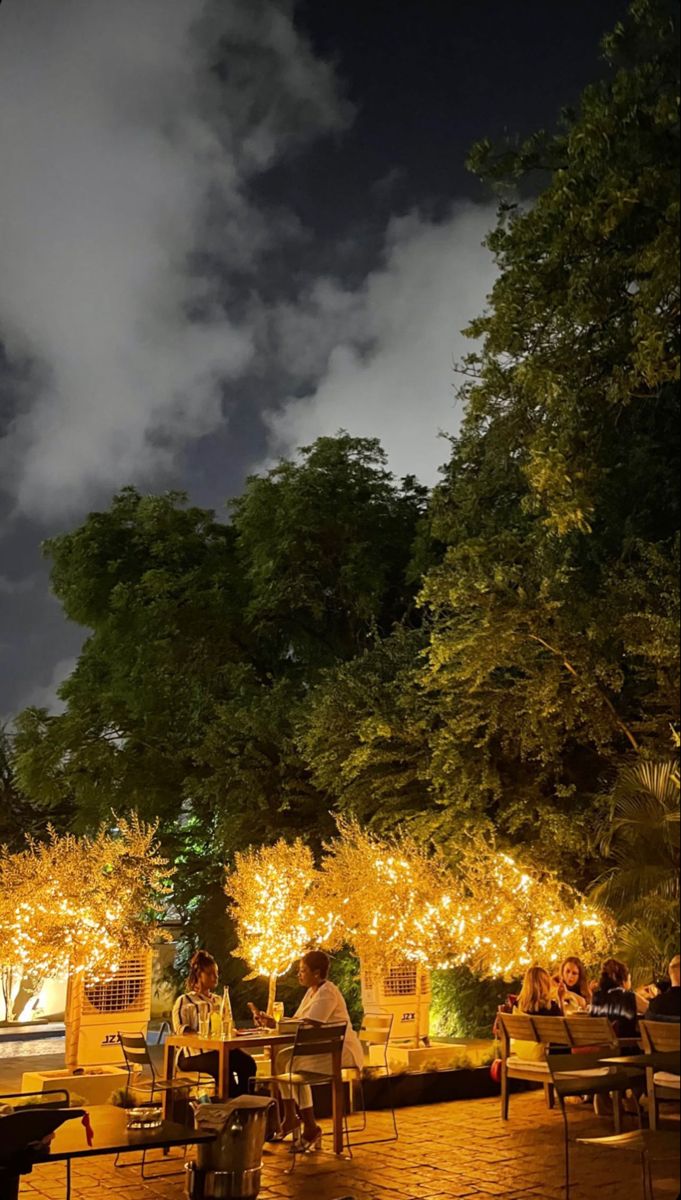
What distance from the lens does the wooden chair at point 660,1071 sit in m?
5.48

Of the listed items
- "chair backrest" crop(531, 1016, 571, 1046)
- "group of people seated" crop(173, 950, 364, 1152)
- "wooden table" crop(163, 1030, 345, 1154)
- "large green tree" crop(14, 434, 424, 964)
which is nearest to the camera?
"wooden table" crop(163, 1030, 345, 1154)

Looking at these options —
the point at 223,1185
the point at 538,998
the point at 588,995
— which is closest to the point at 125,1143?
the point at 223,1185

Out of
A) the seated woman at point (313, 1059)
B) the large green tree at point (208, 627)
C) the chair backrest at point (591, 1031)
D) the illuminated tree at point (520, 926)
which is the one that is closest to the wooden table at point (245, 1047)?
the seated woman at point (313, 1059)

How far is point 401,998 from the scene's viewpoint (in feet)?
46.8

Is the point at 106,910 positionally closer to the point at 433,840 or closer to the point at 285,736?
the point at 433,840

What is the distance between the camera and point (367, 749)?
54.1 ft

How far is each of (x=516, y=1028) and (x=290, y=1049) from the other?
7.37ft

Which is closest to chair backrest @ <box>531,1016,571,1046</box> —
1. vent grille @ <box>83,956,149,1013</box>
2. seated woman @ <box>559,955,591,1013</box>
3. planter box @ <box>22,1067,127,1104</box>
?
seated woman @ <box>559,955,591,1013</box>

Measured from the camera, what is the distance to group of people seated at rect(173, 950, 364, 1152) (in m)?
8.76

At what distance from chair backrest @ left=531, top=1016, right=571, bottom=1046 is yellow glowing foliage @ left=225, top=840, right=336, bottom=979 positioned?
15.1ft

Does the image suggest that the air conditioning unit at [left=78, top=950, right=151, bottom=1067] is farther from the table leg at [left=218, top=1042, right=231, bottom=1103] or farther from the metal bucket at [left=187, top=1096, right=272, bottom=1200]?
the metal bucket at [left=187, top=1096, right=272, bottom=1200]

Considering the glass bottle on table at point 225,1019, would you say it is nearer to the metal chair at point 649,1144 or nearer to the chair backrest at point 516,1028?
the chair backrest at point 516,1028

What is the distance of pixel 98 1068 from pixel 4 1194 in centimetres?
654

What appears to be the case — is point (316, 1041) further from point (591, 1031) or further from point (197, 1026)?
point (591, 1031)
